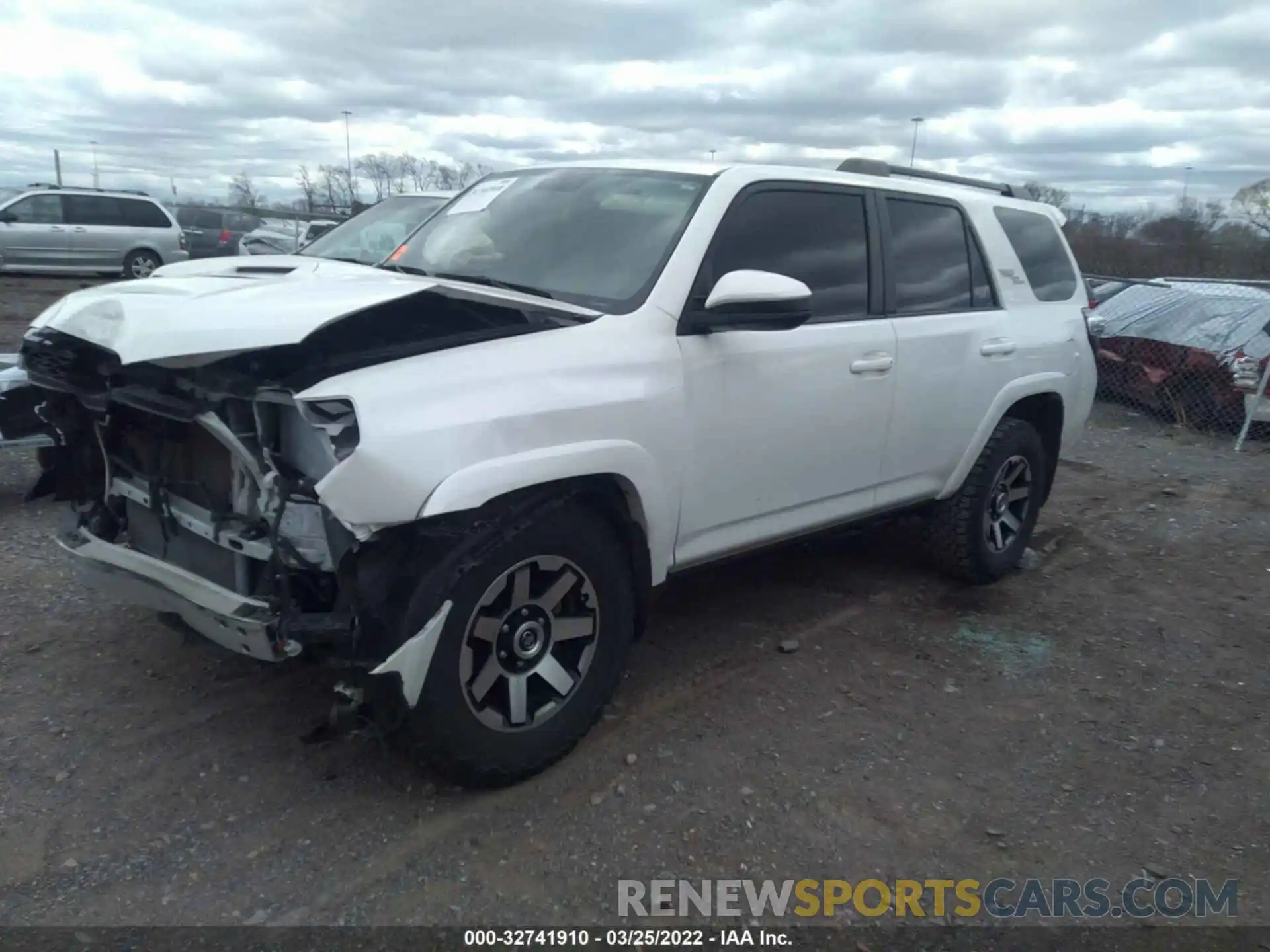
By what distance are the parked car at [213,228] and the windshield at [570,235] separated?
51.5ft

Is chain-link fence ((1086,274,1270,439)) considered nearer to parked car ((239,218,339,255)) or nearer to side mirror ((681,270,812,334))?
side mirror ((681,270,812,334))

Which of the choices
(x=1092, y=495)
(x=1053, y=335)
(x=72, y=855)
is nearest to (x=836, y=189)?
(x=1053, y=335)

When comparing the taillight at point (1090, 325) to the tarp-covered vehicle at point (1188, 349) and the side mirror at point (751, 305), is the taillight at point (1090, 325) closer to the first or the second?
the side mirror at point (751, 305)

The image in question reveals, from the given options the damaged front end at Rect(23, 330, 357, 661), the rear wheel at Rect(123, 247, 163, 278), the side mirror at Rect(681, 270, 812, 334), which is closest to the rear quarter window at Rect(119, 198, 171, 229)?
the rear wheel at Rect(123, 247, 163, 278)

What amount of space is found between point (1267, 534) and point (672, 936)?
5.97 meters

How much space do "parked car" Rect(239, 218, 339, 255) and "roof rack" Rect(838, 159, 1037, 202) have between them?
436 inches

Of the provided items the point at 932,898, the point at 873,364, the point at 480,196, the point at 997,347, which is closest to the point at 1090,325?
the point at 997,347

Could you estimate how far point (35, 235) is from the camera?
17.4 metres

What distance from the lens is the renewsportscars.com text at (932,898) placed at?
9.30ft

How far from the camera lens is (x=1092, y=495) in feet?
25.3

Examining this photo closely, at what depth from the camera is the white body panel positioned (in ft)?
8.87

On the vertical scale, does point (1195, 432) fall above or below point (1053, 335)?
below

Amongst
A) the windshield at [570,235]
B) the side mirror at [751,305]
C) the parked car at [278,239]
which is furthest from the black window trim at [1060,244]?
the parked car at [278,239]

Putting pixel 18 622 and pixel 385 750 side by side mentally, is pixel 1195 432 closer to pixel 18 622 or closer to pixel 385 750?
pixel 385 750
